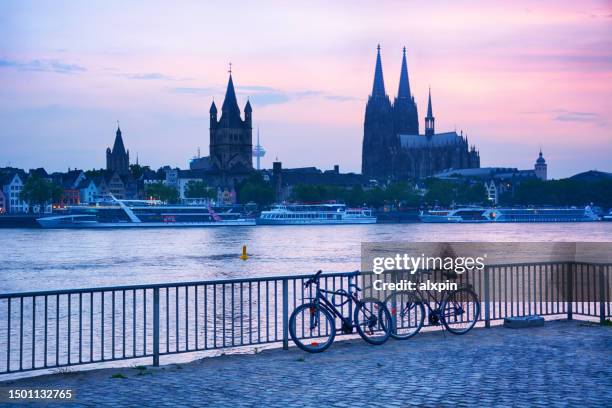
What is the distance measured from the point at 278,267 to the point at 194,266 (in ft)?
17.6

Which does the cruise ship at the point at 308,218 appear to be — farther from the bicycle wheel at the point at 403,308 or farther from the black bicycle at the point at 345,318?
the black bicycle at the point at 345,318

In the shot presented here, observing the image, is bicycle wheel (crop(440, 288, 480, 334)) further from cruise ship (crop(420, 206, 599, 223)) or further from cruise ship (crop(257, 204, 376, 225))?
cruise ship (crop(420, 206, 599, 223))

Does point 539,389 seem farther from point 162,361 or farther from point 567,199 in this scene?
point 567,199

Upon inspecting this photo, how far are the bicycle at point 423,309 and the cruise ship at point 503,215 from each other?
5358 inches

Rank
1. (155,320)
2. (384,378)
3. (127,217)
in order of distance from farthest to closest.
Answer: (127,217) → (155,320) → (384,378)

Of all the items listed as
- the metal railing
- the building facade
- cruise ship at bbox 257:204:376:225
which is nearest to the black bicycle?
the metal railing

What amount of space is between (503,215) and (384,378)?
147506mm

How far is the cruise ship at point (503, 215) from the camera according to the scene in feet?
487

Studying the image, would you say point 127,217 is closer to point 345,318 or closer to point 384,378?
point 345,318

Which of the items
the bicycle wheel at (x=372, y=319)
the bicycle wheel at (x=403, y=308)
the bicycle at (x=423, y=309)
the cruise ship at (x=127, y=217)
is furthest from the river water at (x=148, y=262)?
the cruise ship at (x=127, y=217)


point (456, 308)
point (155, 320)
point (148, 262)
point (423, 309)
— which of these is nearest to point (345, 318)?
point (423, 309)

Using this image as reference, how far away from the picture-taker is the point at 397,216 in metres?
158

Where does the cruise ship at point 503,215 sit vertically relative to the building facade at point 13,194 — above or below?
below

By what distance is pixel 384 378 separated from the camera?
9055 millimetres
